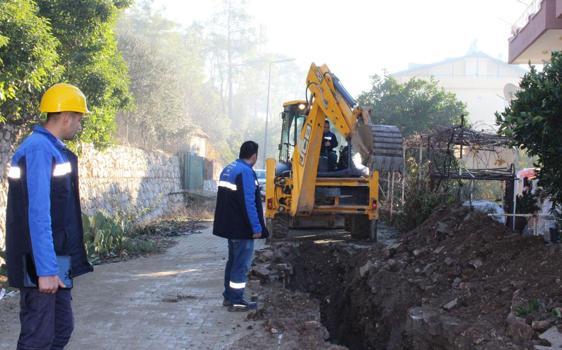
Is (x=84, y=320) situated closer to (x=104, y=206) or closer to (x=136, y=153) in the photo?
(x=104, y=206)

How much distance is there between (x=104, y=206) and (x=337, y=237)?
22.3 ft

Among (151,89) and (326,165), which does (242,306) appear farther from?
(151,89)

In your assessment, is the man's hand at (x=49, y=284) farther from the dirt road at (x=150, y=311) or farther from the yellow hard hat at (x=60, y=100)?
the dirt road at (x=150, y=311)

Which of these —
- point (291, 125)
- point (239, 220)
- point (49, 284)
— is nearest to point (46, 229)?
point (49, 284)

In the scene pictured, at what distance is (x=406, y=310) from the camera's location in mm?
6762

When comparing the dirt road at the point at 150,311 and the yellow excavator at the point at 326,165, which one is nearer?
the dirt road at the point at 150,311

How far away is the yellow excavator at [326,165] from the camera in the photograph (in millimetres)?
9469

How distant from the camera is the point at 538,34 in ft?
46.2

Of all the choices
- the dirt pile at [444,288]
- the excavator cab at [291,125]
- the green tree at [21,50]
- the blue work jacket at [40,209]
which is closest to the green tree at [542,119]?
the dirt pile at [444,288]

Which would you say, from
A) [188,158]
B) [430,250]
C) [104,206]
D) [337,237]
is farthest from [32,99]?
[188,158]

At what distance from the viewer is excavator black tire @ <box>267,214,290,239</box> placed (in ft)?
39.3

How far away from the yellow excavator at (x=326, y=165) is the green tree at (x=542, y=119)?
8.33 ft

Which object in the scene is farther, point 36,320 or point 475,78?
point 475,78

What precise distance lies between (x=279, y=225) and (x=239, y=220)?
541cm
